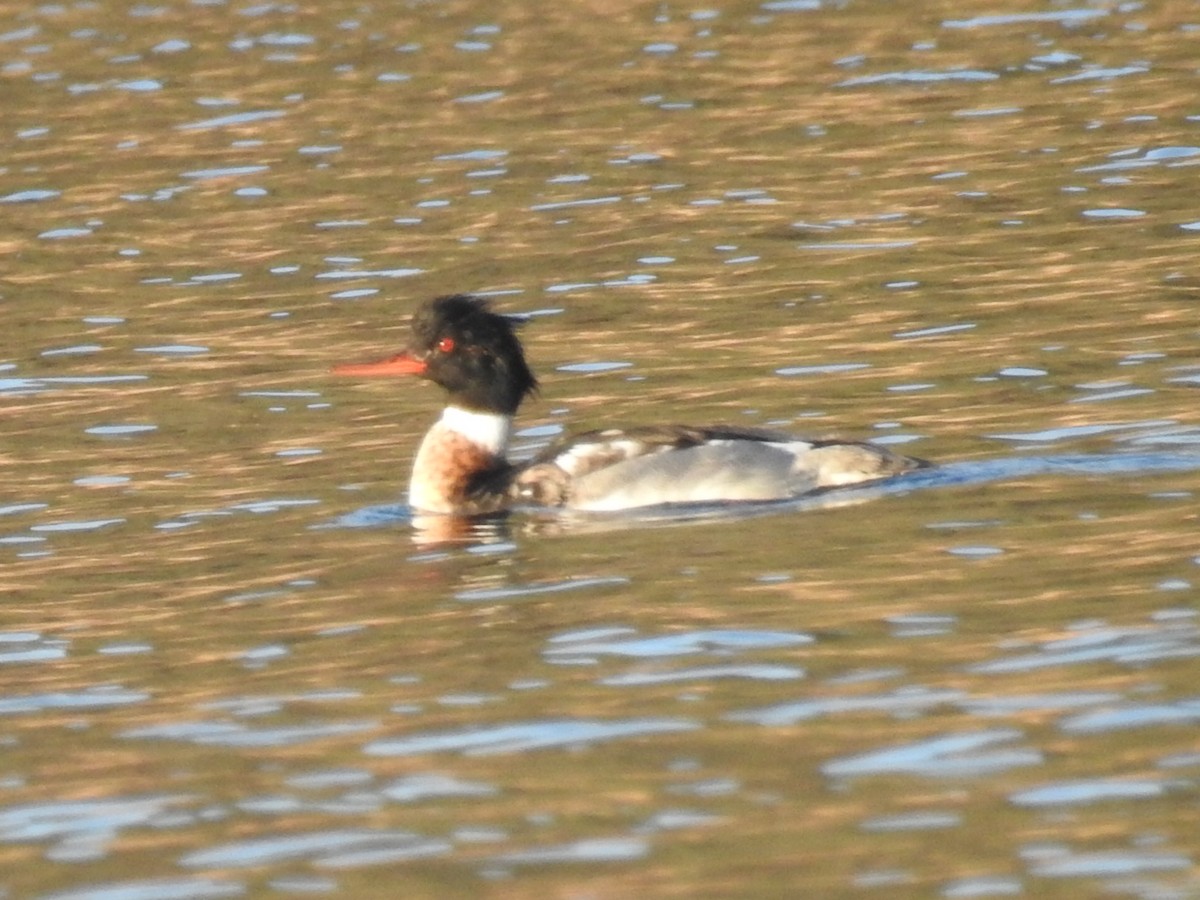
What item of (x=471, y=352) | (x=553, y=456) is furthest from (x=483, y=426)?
(x=553, y=456)

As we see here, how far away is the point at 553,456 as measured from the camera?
12930 mm

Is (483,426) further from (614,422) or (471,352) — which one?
(614,422)

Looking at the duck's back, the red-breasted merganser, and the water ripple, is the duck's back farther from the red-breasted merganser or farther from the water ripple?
the water ripple

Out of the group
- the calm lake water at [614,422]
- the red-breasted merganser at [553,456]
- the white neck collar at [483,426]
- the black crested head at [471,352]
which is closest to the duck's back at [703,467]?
the red-breasted merganser at [553,456]

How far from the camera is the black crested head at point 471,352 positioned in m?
13.8

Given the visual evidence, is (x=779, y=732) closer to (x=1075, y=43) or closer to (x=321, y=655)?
(x=321, y=655)

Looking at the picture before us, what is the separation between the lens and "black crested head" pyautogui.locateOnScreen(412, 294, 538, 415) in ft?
45.3

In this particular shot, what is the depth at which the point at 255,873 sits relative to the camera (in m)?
7.53

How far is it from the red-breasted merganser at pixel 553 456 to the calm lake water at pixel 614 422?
26cm

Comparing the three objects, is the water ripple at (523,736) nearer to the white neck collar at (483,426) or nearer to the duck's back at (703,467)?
the duck's back at (703,467)

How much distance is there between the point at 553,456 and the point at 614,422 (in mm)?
1893

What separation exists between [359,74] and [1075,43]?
6.98 m

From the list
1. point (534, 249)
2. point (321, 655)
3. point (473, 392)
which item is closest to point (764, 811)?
point (321, 655)

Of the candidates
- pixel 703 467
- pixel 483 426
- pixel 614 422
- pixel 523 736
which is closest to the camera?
pixel 523 736
